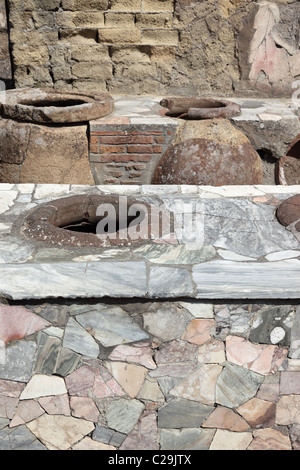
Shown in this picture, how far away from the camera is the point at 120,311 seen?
2592 millimetres

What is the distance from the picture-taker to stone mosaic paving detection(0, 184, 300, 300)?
2553 millimetres

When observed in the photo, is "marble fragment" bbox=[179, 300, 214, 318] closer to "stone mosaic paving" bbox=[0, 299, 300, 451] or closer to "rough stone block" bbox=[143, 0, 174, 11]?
"stone mosaic paving" bbox=[0, 299, 300, 451]

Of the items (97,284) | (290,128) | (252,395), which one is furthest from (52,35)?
(252,395)

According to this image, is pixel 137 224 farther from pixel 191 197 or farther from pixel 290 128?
pixel 290 128

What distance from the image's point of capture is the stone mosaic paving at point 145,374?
2594 mm

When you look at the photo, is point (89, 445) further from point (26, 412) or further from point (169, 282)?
point (169, 282)

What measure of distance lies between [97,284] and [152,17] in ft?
13.2

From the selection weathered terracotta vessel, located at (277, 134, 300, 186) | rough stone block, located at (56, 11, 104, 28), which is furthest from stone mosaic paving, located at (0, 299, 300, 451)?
rough stone block, located at (56, 11, 104, 28)

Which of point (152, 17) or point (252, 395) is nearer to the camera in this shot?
point (252, 395)

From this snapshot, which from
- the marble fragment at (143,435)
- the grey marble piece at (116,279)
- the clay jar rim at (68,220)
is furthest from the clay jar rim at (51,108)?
the marble fragment at (143,435)

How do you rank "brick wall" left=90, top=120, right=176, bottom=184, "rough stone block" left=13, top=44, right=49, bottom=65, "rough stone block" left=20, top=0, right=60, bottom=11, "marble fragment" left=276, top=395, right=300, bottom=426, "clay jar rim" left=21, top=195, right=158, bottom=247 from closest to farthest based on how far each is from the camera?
1. "marble fragment" left=276, top=395, right=300, bottom=426
2. "clay jar rim" left=21, top=195, right=158, bottom=247
3. "brick wall" left=90, top=120, right=176, bottom=184
4. "rough stone block" left=20, top=0, right=60, bottom=11
5. "rough stone block" left=13, top=44, right=49, bottom=65

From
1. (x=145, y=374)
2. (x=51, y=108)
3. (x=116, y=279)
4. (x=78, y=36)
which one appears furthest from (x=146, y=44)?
(x=145, y=374)

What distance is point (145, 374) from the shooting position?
2.65m

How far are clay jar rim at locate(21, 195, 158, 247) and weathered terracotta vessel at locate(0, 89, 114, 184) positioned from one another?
3.92 ft
